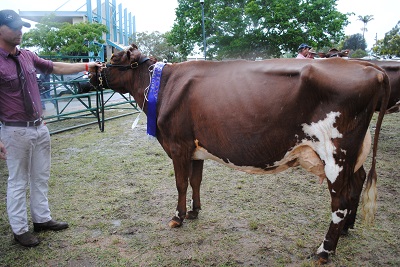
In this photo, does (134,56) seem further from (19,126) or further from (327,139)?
(327,139)

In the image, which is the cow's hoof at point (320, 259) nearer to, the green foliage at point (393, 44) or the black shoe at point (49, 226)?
the black shoe at point (49, 226)

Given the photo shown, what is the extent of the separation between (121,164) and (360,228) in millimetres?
3990

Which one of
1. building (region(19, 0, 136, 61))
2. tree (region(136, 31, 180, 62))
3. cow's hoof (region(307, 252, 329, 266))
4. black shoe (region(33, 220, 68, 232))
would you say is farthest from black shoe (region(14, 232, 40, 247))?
tree (region(136, 31, 180, 62))

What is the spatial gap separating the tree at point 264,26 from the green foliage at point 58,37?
7.99 metres

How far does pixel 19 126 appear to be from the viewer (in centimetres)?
309

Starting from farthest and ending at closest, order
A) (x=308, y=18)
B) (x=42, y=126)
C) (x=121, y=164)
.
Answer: (x=308, y=18)
(x=121, y=164)
(x=42, y=126)

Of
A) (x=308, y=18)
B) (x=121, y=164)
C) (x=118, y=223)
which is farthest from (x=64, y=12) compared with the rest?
(x=118, y=223)

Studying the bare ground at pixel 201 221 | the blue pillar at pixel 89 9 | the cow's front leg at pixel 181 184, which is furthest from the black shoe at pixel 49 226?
the blue pillar at pixel 89 9

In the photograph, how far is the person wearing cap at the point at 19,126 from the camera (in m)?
2.96

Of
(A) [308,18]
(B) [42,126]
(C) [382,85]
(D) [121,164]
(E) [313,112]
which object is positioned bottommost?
(D) [121,164]

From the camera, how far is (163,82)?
12.0ft

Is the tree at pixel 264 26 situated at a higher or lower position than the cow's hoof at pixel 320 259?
higher

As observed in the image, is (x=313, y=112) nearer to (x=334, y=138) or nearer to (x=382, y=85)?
(x=334, y=138)

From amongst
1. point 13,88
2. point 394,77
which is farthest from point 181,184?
point 394,77
